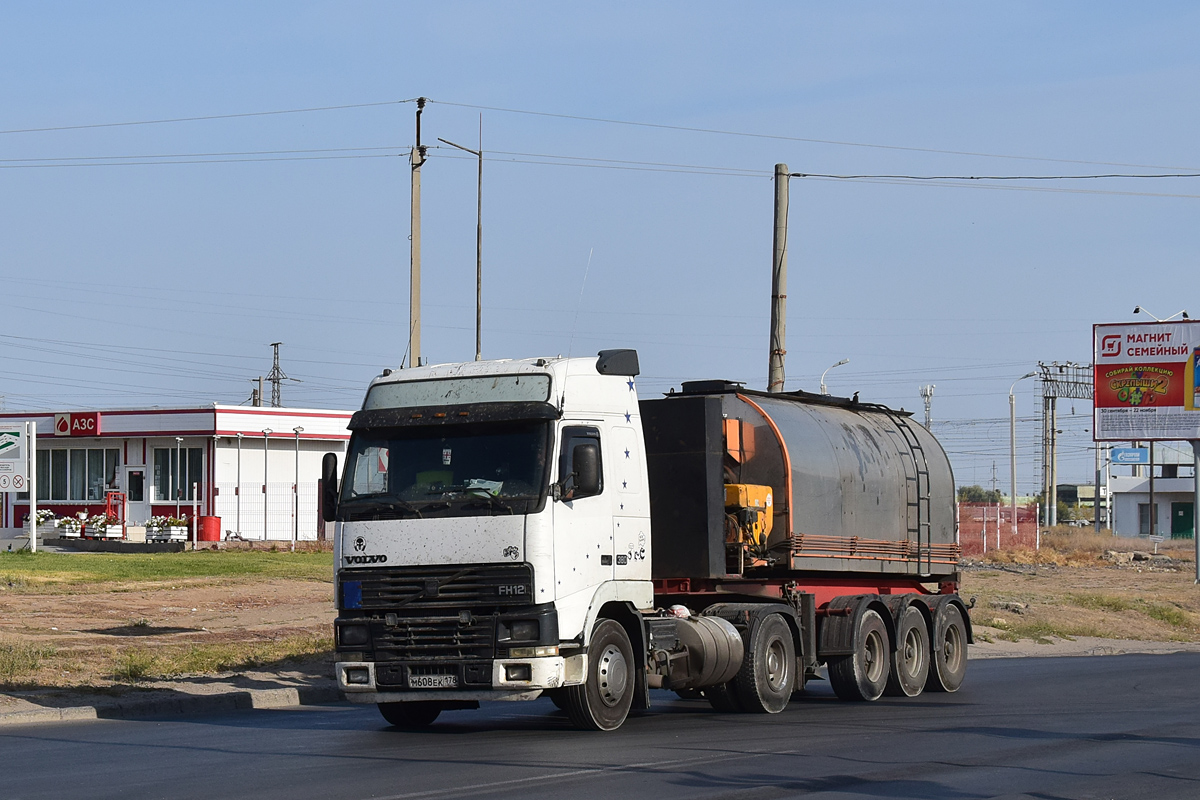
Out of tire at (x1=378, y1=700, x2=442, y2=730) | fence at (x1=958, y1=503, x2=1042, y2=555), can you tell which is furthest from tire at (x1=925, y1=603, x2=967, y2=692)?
fence at (x1=958, y1=503, x2=1042, y2=555)

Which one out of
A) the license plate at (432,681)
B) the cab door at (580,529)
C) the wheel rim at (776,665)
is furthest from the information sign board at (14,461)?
the cab door at (580,529)

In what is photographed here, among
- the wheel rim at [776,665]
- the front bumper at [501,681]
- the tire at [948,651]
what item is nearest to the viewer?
the front bumper at [501,681]

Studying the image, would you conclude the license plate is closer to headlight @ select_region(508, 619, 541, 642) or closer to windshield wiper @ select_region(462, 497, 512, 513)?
headlight @ select_region(508, 619, 541, 642)

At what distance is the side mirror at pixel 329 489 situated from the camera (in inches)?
534

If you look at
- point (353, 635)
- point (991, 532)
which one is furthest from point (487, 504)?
point (991, 532)

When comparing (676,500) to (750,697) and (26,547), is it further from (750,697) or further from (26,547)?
(26,547)

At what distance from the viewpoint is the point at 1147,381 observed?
5188 centimetres

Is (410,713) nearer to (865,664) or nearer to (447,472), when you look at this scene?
(447,472)

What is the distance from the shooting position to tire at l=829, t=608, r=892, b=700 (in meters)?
17.0

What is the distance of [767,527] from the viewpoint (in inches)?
622

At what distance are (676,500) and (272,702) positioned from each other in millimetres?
5398

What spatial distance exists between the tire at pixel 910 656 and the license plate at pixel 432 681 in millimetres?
6683

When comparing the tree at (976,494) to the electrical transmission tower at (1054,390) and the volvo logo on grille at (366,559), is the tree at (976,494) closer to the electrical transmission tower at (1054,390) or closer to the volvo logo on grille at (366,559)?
the electrical transmission tower at (1054,390)

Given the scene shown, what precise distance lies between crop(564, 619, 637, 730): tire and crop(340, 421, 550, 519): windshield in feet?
5.11
